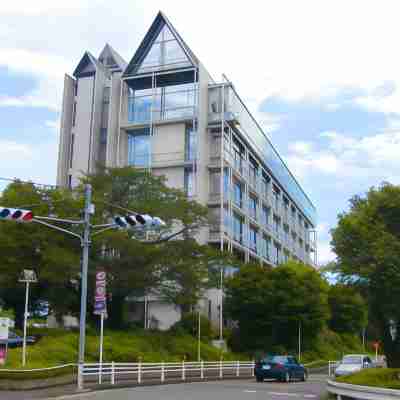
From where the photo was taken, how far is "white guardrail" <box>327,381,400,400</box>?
1792 centimetres

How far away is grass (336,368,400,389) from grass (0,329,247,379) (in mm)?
11735

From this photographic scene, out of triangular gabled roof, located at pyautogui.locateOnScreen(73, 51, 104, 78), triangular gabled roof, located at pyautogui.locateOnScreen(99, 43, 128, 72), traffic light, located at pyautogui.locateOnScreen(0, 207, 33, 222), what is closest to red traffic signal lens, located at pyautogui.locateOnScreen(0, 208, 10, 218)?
traffic light, located at pyautogui.locateOnScreen(0, 207, 33, 222)

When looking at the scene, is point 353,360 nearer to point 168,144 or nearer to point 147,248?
point 147,248

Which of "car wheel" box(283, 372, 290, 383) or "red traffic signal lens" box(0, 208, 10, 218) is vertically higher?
"red traffic signal lens" box(0, 208, 10, 218)

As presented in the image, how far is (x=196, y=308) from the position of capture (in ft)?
182

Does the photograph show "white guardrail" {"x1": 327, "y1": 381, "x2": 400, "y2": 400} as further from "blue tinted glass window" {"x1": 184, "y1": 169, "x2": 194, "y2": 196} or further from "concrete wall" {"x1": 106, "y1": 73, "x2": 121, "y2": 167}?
"concrete wall" {"x1": 106, "y1": 73, "x2": 121, "y2": 167}

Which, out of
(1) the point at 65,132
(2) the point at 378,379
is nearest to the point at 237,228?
(1) the point at 65,132

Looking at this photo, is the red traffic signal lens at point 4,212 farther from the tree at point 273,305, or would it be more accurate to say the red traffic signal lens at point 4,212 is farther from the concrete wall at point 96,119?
the concrete wall at point 96,119

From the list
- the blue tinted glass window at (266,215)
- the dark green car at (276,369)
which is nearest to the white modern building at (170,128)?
the blue tinted glass window at (266,215)

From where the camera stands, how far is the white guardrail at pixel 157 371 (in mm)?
28673

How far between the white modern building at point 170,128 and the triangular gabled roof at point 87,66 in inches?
3.8

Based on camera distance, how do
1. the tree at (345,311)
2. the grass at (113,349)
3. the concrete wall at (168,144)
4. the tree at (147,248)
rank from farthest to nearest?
1. the tree at (345,311)
2. the concrete wall at (168,144)
3. the tree at (147,248)
4. the grass at (113,349)

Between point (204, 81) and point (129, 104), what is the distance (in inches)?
300

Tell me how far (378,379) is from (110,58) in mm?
58013
